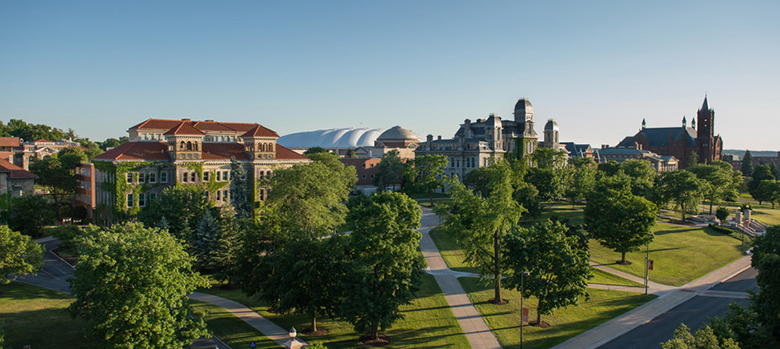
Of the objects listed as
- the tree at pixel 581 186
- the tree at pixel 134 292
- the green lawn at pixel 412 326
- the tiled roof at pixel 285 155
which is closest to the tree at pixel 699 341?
the green lawn at pixel 412 326

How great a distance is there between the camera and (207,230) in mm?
47469

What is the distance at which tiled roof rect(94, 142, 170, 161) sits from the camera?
5719cm

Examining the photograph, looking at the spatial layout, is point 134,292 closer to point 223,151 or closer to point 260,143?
point 260,143

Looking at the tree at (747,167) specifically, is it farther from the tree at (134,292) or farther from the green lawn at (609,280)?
the tree at (134,292)

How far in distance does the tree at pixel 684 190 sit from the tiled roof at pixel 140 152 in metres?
73.6

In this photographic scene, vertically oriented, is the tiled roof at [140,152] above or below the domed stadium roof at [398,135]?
below

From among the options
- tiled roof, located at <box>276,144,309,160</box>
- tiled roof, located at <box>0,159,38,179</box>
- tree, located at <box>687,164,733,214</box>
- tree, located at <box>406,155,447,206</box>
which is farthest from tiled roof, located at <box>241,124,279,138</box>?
tree, located at <box>687,164,733,214</box>

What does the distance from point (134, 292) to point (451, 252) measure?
36.2m

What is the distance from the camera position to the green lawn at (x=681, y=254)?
1946 inches

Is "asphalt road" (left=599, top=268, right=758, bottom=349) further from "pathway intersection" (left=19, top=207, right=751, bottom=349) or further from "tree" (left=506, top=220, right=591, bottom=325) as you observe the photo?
"tree" (left=506, top=220, right=591, bottom=325)

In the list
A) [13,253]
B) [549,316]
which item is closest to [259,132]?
[13,253]

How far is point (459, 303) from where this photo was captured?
39.4 m

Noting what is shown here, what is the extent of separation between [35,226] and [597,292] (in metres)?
64.0

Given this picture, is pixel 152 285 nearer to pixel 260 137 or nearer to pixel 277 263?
pixel 277 263
